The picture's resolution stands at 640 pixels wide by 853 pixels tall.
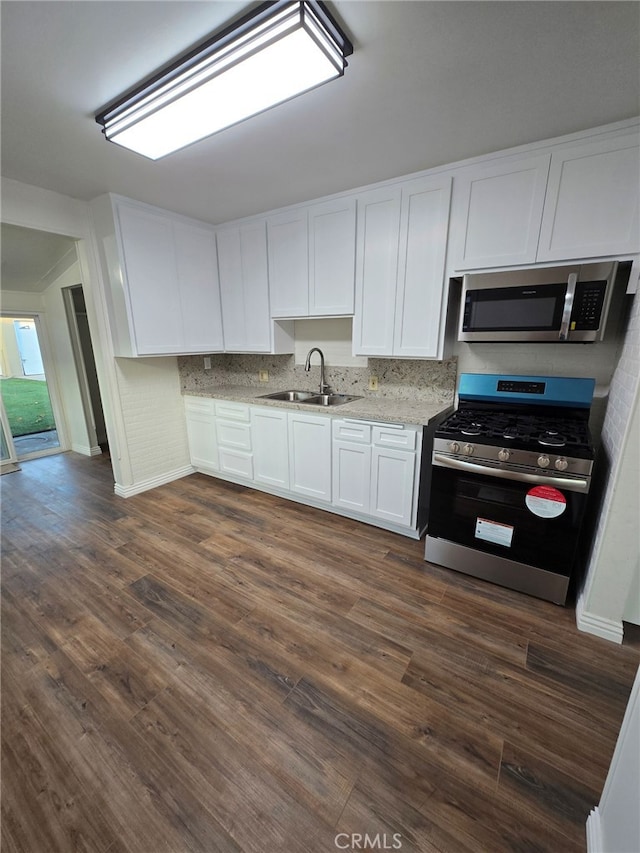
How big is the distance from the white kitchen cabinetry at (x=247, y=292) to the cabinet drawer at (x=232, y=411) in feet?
1.96

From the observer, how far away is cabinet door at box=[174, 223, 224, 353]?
314 centimetres

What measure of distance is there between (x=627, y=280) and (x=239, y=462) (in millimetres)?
3231

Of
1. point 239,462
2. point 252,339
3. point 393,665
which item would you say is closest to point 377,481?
point 393,665

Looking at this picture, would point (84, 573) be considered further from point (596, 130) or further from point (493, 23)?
point (596, 130)

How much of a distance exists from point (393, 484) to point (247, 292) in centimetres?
228

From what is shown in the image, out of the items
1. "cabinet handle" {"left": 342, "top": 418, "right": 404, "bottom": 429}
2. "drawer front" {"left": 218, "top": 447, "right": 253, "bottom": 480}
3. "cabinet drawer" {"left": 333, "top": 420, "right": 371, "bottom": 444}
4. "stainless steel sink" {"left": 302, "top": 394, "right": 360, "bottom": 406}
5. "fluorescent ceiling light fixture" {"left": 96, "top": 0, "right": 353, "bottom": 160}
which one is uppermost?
"fluorescent ceiling light fixture" {"left": 96, "top": 0, "right": 353, "bottom": 160}

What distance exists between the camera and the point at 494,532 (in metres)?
2.01

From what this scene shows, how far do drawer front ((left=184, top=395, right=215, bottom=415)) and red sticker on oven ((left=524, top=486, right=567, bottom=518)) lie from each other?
9.36 ft

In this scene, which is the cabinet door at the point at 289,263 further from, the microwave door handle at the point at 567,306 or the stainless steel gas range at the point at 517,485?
the microwave door handle at the point at 567,306

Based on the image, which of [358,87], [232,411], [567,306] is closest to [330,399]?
[232,411]

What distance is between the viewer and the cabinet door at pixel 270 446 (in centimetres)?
303

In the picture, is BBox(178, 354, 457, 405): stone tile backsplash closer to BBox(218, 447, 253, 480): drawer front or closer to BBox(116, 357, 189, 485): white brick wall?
BBox(116, 357, 189, 485): white brick wall

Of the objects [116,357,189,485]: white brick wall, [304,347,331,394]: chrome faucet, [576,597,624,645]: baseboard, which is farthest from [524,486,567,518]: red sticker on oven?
[116,357,189,485]: white brick wall

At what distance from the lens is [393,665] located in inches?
62.7
